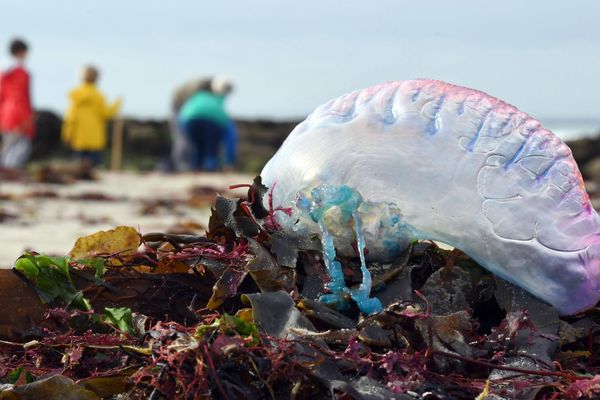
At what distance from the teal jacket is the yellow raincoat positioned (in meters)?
1.11

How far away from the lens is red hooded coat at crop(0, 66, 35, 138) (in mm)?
13141

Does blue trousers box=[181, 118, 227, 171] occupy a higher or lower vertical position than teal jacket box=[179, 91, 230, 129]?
lower

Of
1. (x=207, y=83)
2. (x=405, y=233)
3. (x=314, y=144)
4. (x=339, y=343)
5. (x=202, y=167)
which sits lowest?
(x=202, y=167)

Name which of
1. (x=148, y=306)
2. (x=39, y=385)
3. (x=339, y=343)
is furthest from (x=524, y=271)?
(x=39, y=385)

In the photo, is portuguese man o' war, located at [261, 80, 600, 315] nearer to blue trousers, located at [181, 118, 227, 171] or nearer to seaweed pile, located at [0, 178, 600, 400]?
seaweed pile, located at [0, 178, 600, 400]

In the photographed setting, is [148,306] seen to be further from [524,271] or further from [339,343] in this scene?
[524,271]

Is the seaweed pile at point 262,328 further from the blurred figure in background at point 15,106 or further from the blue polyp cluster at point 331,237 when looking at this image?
the blurred figure in background at point 15,106

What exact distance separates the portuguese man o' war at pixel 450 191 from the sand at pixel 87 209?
2.92 m

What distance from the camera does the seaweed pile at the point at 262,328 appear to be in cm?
206

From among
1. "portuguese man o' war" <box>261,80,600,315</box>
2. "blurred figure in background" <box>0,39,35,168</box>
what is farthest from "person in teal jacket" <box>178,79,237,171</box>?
"portuguese man o' war" <box>261,80,600,315</box>

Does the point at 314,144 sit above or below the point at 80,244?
above

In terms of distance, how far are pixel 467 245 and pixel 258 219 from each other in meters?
0.52

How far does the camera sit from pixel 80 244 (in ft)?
9.15

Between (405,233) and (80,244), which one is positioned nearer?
(405,233)
